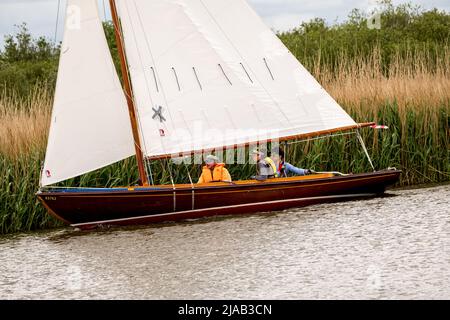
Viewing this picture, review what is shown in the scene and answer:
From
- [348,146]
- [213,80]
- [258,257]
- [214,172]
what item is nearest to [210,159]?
[214,172]

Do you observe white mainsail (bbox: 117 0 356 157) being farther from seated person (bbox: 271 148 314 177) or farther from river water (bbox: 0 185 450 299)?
river water (bbox: 0 185 450 299)

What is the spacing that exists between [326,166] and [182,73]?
138 inches

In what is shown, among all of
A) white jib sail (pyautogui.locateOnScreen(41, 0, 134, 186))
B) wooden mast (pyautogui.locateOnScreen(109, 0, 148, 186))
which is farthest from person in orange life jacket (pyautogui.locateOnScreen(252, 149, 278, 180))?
white jib sail (pyautogui.locateOnScreen(41, 0, 134, 186))

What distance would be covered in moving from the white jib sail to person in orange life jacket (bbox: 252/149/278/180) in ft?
7.75

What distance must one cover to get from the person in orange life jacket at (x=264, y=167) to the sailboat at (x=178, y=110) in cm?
20

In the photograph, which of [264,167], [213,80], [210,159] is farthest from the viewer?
[213,80]

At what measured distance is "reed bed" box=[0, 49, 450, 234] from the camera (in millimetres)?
18953

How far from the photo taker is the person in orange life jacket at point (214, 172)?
18688 mm

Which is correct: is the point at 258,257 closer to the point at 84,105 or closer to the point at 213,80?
the point at 84,105

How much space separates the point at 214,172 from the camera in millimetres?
18703

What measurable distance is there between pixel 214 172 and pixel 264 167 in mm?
938

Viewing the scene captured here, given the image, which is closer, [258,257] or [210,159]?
[258,257]
